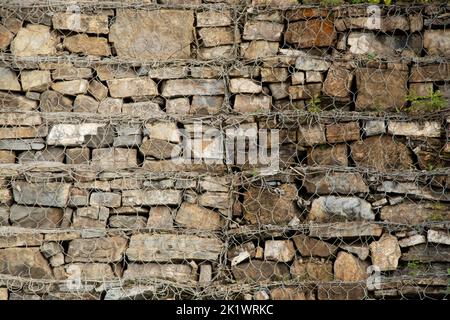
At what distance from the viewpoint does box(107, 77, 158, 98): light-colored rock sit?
14.0 ft

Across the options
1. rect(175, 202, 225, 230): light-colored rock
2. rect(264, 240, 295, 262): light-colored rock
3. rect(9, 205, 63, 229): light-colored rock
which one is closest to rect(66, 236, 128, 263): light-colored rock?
rect(9, 205, 63, 229): light-colored rock

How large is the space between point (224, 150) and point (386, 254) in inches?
61.5

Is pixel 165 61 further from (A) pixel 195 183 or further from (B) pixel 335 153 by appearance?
(B) pixel 335 153

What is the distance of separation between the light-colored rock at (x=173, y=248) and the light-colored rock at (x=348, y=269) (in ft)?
3.14

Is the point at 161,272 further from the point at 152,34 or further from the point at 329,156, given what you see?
the point at 152,34

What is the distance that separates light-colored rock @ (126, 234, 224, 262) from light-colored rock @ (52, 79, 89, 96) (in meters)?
1.34

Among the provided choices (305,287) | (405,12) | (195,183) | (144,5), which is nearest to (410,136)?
(405,12)

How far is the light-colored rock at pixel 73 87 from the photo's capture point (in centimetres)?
429

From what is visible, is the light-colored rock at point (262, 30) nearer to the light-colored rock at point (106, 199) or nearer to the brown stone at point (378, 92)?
the brown stone at point (378, 92)

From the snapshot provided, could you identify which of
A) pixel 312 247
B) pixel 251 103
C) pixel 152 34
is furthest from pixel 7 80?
pixel 312 247

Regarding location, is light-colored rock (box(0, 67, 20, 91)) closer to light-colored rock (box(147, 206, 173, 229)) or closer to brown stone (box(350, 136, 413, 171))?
light-colored rock (box(147, 206, 173, 229))

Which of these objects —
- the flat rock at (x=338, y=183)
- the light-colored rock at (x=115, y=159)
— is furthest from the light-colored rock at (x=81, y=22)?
the flat rock at (x=338, y=183)

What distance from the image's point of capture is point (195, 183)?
4184 mm
